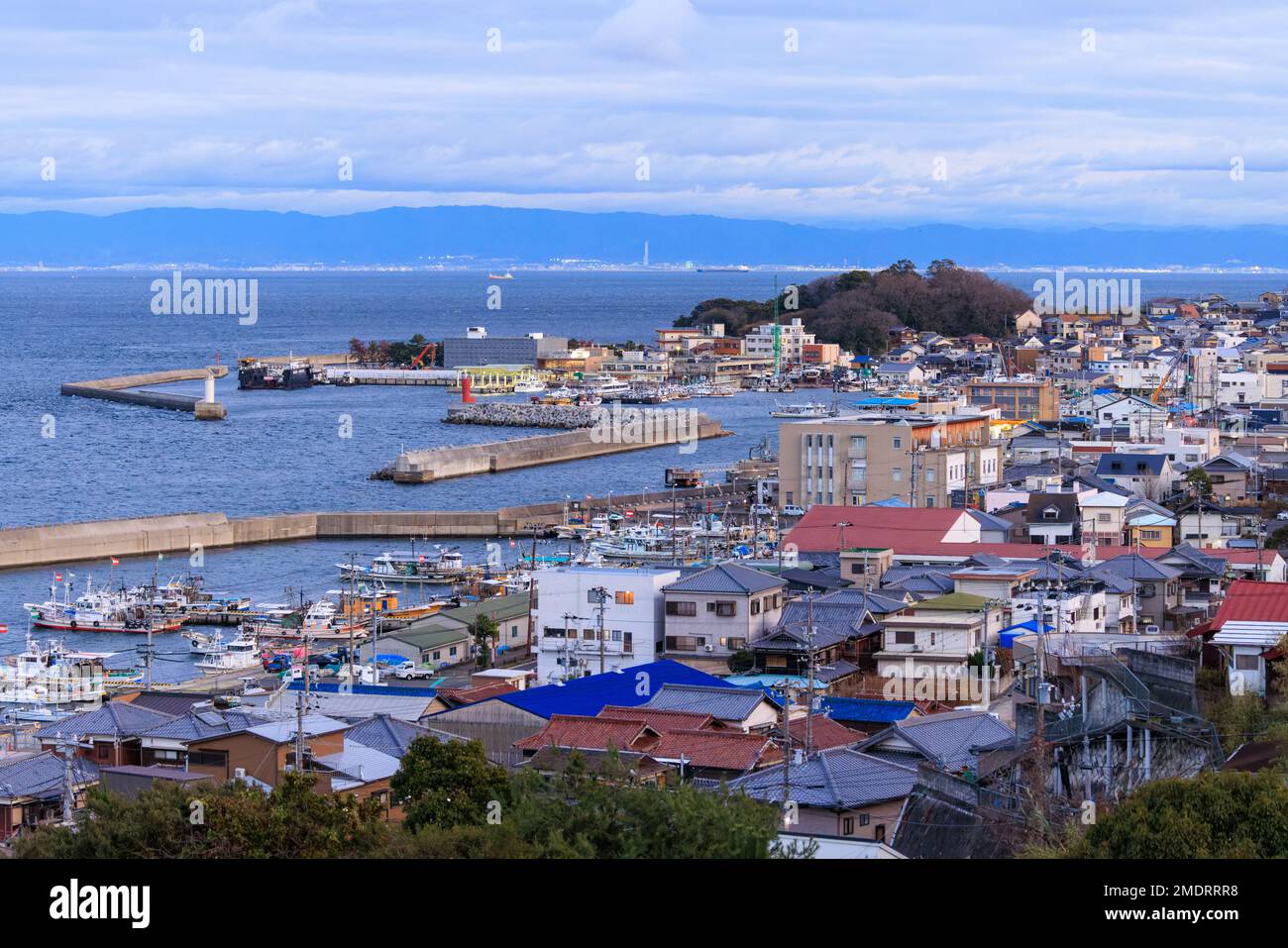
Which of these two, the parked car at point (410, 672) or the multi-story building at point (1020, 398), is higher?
the multi-story building at point (1020, 398)

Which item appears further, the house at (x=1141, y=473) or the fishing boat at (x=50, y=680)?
the house at (x=1141, y=473)

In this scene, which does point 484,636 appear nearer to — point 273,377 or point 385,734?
point 385,734

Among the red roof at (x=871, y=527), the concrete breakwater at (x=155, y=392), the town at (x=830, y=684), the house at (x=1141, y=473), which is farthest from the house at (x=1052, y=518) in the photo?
the concrete breakwater at (x=155, y=392)

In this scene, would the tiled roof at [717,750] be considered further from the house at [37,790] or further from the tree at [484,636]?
the tree at [484,636]

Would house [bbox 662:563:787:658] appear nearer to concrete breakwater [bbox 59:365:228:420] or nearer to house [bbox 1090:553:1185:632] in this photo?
house [bbox 1090:553:1185:632]

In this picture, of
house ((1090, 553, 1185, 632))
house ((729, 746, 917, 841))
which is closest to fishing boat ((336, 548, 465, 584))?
house ((1090, 553, 1185, 632))

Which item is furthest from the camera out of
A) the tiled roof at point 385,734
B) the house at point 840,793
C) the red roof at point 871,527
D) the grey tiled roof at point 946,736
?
the red roof at point 871,527
